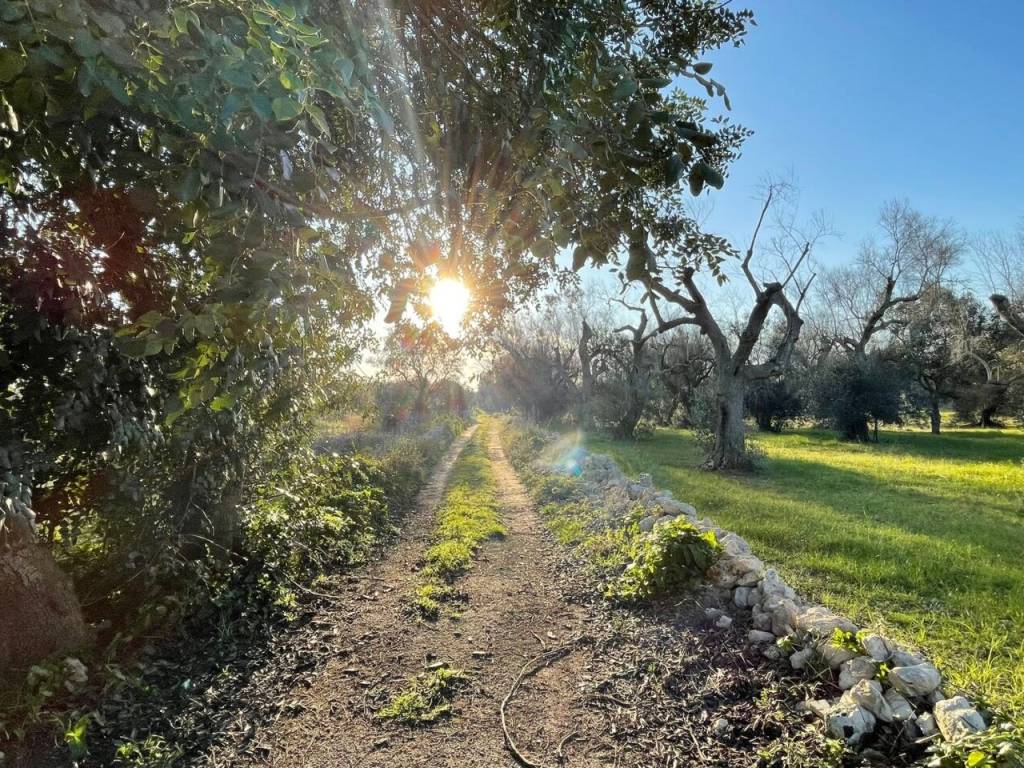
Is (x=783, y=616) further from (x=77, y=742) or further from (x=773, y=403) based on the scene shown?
(x=773, y=403)

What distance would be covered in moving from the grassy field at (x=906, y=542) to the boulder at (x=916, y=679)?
227 millimetres

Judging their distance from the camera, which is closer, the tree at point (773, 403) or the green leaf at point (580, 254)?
the green leaf at point (580, 254)

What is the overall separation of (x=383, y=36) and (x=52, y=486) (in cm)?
350

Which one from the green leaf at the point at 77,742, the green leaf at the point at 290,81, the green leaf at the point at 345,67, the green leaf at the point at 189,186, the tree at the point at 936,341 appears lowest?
the green leaf at the point at 77,742

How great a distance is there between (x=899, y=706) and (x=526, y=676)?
2.06m

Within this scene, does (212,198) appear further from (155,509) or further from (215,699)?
(155,509)

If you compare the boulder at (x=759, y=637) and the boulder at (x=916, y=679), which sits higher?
the boulder at (x=916, y=679)

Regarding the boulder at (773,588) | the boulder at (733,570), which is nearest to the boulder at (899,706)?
the boulder at (773,588)

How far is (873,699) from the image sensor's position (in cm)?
249

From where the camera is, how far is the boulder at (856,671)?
8.68 ft

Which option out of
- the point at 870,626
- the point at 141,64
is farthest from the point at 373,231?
the point at 870,626

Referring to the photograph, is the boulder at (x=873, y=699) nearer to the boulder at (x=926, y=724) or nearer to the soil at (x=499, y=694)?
the boulder at (x=926, y=724)

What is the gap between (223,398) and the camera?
1.55m

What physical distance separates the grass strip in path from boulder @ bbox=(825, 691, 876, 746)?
2898mm
